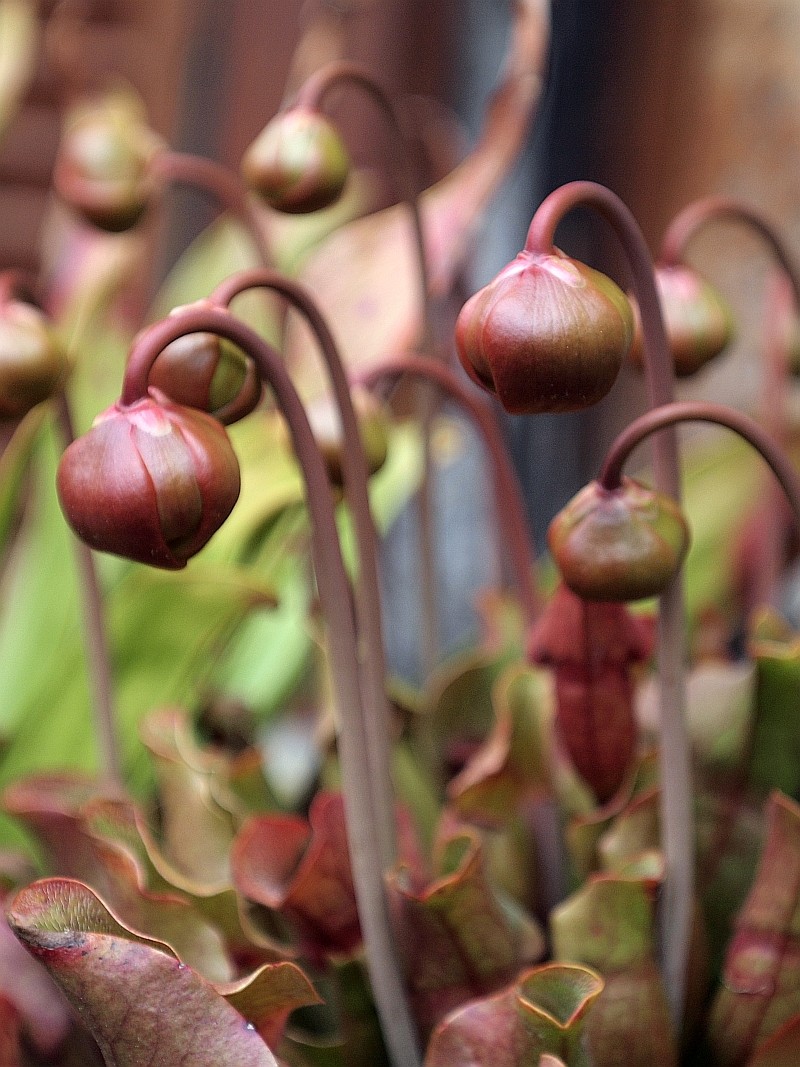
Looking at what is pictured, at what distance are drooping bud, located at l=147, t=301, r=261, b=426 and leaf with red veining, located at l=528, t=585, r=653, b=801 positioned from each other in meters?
0.15

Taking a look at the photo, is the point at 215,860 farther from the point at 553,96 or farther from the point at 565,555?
the point at 553,96

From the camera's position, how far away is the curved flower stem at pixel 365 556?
1.25 ft

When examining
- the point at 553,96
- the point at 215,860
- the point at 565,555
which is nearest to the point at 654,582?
the point at 565,555

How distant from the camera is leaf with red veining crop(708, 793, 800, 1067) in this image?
413mm

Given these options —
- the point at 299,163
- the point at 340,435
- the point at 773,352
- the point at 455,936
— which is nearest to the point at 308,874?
the point at 455,936

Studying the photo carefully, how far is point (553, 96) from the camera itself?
1020 millimetres

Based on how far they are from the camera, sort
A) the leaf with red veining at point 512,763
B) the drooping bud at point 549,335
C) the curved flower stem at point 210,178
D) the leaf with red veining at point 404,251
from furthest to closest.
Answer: the leaf with red veining at point 404,251 → the curved flower stem at point 210,178 → the leaf with red veining at point 512,763 → the drooping bud at point 549,335

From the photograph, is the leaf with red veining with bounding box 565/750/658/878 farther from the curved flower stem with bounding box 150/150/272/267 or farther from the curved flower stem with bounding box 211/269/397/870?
the curved flower stem with bounding box 150/150/272/267

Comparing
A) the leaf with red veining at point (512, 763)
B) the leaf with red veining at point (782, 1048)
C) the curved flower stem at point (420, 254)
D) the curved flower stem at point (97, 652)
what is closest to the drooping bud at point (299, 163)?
the curved flower stem at point (420, 254)

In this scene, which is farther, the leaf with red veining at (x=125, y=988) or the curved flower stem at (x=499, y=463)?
the curved flower stem at (x=499, y=463)

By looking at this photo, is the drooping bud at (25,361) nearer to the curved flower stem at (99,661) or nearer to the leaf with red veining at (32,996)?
the curved flower stem at (99,661)

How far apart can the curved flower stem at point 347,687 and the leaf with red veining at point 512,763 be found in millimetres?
90

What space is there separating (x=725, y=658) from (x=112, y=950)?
17.6 inches

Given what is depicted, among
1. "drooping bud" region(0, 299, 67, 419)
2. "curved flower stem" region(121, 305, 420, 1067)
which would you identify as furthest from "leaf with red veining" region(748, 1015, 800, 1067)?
"drooping bud" region(0, 299, 67, 419)
